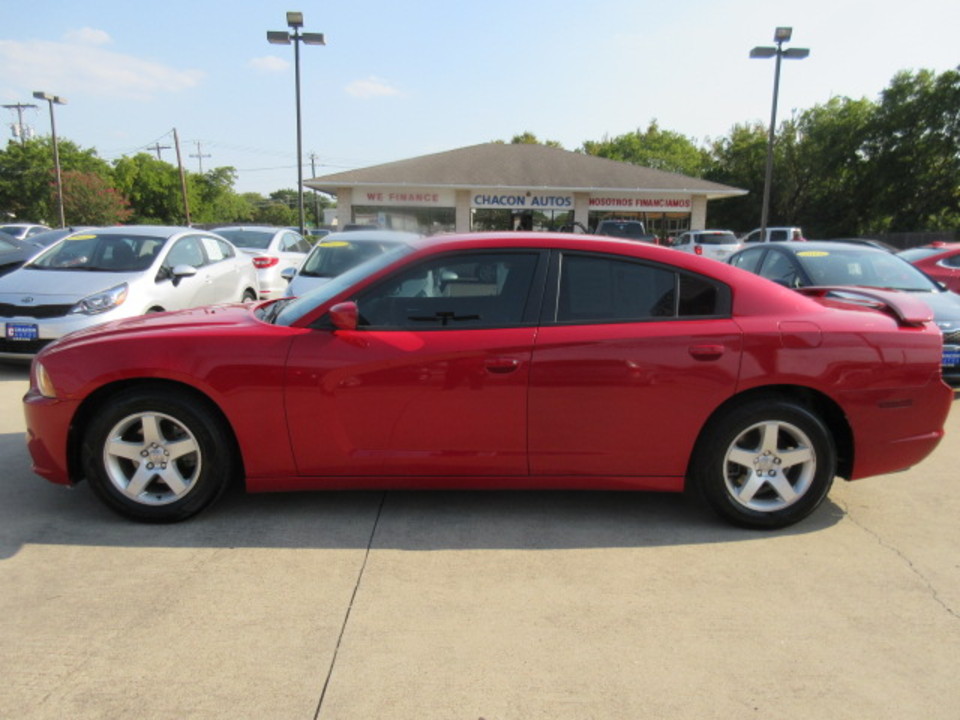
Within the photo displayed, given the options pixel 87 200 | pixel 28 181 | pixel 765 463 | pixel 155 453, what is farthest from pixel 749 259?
pixel 28 181

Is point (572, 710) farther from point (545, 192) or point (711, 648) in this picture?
point (545, 192)

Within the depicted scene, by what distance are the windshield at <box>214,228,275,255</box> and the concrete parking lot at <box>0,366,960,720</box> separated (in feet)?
33.0

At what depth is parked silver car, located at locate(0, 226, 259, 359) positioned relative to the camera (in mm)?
6590

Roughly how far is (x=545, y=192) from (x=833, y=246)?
68.2ft

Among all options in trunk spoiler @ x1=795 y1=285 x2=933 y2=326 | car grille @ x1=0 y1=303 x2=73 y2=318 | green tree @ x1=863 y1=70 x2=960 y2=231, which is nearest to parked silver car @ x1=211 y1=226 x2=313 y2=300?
car grille @ x1=0 y1=303 x2=73 y2=318

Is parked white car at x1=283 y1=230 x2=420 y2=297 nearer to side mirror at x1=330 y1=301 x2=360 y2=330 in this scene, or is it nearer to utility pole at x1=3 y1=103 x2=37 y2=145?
side mirror at x1=330 y1=301 x2=360 y2=330

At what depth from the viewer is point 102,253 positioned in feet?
25.0

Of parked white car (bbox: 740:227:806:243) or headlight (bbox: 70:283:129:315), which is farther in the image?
parked white car (bbox: 740:227:806:243)

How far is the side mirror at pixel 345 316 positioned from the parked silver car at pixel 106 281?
4.52 metres

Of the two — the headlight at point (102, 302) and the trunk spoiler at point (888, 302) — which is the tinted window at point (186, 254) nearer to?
the headlight at point (102, 302)

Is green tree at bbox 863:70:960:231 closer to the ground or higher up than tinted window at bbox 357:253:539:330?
higher up

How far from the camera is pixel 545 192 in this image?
2712 cm

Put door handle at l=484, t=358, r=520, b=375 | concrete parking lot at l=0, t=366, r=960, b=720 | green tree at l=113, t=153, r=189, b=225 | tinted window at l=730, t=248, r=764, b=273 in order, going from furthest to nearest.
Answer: green tree at l=113, t=153, r=189, b=225 < tinted window at l=730, t=248, r=764, b=273 < door handle at l=484, t=358, r=520, b=375 < concrete parking lot at l=0, t=366, r=960, b=720

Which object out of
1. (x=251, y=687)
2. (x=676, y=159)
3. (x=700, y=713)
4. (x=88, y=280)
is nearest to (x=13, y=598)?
(x=251, y=687)
